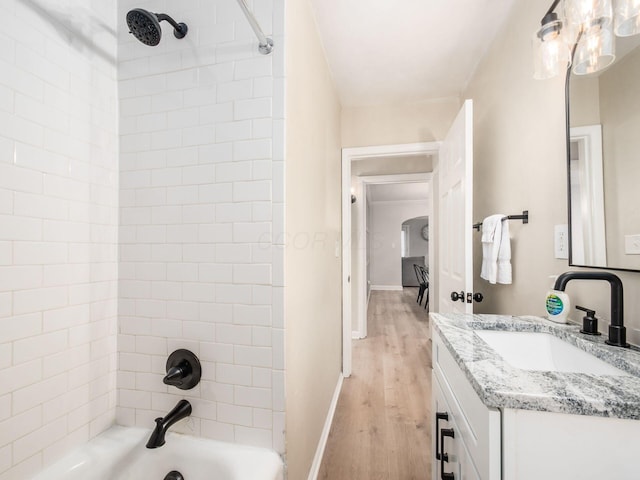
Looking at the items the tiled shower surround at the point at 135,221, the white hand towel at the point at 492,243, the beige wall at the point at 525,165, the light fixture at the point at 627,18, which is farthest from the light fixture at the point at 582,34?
the tiled shower surround at the point at 135,221

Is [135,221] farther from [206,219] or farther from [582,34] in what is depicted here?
[582,34]

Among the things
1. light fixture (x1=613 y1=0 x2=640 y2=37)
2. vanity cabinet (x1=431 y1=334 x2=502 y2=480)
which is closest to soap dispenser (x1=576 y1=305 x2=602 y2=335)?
vanity cabinet (x1=431 y1=334 x2=502 y2=480)

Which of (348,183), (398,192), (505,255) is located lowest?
(505,255)

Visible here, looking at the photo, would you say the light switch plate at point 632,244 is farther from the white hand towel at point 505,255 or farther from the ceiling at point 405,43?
the ceiling at point 405,43

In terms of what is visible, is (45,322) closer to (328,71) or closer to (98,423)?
(98,423)

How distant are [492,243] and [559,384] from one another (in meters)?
1.09

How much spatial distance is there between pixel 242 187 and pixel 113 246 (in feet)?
2.10

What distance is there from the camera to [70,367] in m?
1.05

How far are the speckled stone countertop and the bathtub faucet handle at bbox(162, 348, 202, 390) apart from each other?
937 millimetres

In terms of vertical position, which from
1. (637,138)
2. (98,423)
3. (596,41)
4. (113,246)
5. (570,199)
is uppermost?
(596,41)

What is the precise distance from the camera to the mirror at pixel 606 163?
32.2 inches

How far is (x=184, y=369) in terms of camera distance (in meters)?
1.10

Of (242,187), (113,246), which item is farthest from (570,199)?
(113,246)

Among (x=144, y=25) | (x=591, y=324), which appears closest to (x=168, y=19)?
(x=144, y=25)
